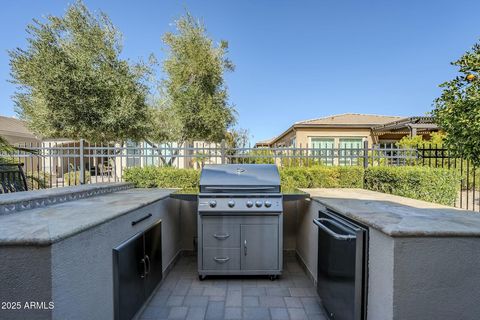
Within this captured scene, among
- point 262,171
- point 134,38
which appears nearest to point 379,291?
point 262,171

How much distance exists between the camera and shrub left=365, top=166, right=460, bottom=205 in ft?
13.1

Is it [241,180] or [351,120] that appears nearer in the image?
[241,180]

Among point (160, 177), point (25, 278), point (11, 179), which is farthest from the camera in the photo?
point (160, 177)

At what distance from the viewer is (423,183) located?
3.99 meters

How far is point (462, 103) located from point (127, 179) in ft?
17.5

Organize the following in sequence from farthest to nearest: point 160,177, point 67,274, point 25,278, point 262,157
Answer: point 262,157
point 160,177
point 67,274
point 25,278

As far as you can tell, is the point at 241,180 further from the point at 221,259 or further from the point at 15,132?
the point at 15,132

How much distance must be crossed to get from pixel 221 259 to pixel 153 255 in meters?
0.85

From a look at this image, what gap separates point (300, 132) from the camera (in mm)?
12297

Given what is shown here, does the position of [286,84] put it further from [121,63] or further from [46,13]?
[46,13]

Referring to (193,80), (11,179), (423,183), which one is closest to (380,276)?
(423,183)

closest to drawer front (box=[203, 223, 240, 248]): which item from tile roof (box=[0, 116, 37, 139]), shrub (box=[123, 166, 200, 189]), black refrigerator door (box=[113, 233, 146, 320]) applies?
black refrigerator door (box=[113, 233, 146, 320])

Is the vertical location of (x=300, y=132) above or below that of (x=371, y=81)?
below

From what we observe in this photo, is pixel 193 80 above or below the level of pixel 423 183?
above
